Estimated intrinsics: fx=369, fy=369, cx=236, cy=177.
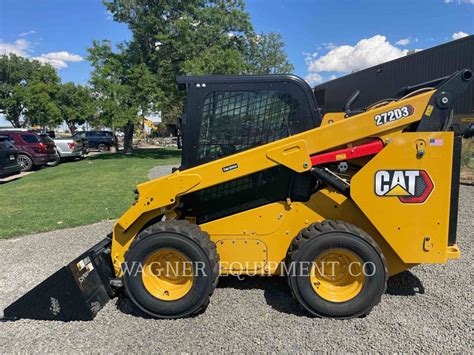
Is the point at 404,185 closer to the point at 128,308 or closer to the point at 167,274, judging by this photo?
the point at 167,274

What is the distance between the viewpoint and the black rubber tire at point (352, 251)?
125 inches

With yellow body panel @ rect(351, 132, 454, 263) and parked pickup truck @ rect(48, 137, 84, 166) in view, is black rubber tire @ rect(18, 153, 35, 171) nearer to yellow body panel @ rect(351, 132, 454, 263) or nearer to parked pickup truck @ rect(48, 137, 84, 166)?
parked pickup truck @ rect(48, 137, 84, 166)

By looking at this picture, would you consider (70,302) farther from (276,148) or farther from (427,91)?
(427,91)

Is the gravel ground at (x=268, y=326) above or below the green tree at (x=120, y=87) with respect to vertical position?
below

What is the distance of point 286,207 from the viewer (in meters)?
3.62

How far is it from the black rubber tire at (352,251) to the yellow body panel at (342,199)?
0.24m

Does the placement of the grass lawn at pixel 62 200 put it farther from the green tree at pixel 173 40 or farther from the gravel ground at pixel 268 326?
the green tree at pixel 173 40

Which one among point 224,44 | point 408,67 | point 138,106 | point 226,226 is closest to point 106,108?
point 138,106

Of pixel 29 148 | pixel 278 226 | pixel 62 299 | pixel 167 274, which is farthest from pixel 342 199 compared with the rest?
pixel 29 148

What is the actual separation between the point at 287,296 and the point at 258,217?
0.85m

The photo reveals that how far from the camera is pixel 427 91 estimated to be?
336 cm

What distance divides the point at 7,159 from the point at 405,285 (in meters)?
12.5

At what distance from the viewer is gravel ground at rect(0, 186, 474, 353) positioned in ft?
9.62

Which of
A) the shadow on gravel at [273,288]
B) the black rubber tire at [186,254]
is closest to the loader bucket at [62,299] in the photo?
the black rubber tire at [186,254]
